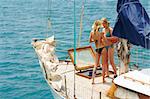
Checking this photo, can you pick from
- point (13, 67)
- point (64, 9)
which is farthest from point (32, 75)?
point (64, 9)

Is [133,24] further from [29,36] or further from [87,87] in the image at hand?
A: [29,36]

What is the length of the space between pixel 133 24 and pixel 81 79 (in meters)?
2.78

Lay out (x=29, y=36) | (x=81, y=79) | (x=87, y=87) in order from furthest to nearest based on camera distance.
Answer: (x=29, y=36) < (x=81, y=79) < (x=87, y=87)

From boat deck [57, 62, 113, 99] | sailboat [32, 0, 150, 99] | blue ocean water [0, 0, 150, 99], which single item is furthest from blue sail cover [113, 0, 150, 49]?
blue ocean water [0, 0, 150, 99]

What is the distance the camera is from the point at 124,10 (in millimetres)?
10969

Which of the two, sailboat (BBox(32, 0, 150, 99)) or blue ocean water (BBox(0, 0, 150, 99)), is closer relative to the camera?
sailboat (BBox(32, 0, 150, 99))

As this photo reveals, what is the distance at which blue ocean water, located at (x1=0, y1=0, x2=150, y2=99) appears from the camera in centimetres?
1760

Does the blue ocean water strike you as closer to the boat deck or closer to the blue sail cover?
the boat deck

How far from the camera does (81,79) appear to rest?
495 inches

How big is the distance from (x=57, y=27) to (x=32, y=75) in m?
13.8

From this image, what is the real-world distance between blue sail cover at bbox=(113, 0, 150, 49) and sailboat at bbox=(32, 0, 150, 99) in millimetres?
877

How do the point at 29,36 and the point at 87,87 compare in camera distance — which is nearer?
the point at 87,87

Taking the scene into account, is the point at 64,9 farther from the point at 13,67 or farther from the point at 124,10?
the point at 124,10

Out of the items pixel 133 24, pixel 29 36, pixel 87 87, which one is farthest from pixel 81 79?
pixel 29 36
